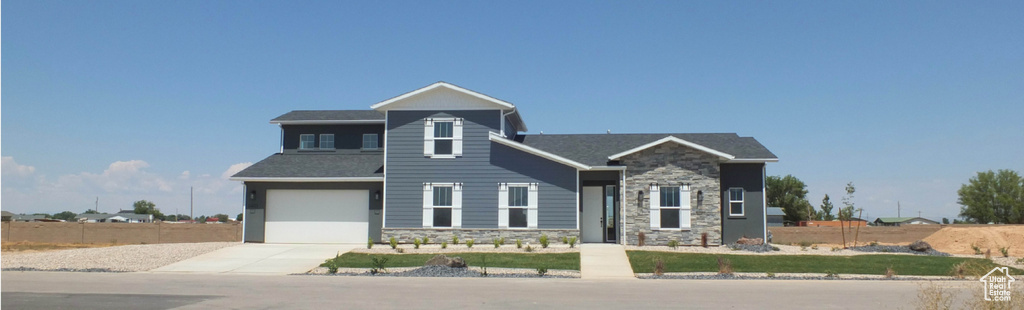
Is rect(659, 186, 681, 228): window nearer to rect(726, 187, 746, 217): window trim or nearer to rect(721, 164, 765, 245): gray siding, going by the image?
rect(721, 164, 765, 245): gray siding

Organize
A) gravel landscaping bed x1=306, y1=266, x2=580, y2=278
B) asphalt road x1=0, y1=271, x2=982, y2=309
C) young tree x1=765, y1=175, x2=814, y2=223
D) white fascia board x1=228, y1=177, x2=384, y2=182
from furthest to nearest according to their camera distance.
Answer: young tree x1=765, y1=175, x2=814, y2=223, white fascia board x1=228, y1=177, x2=384, y2=182, gravel landscaping bed x1=306, y1=266, x2=580, y2=278, asphalt road x1=0, y1=271, x2=982, y2=309

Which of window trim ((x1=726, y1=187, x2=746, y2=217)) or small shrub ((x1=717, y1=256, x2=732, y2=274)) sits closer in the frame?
small shrub ((x1=717, y1=256, x2=732, y2=274))

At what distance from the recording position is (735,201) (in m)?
25.7

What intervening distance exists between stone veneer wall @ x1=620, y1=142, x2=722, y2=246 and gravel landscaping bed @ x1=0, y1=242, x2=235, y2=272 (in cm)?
1403

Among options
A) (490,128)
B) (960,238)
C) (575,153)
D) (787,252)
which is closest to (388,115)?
(490,128)

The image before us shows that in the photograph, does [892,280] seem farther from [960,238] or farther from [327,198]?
[327,198]

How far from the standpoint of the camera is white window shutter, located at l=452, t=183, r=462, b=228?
24.9 metres

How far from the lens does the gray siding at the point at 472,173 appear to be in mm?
24516

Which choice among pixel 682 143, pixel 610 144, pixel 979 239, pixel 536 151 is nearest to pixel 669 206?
pixel 682 143

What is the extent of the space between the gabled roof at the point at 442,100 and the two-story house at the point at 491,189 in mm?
39

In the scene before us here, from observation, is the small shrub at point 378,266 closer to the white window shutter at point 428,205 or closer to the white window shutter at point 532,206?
the white window shutter at point 428,205

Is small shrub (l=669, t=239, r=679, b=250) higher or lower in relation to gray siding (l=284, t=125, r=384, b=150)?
lower

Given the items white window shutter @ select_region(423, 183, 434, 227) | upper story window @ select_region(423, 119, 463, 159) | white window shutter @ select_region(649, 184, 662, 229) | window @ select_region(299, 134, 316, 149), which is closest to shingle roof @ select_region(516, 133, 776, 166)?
white window shutter @ select_region(649, 184, 662, 229)

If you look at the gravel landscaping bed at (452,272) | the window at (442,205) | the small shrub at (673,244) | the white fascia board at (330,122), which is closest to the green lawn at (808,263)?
the gravel landscaping bed at (452,272)
